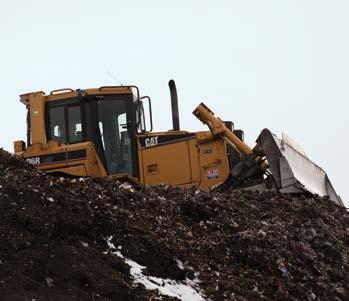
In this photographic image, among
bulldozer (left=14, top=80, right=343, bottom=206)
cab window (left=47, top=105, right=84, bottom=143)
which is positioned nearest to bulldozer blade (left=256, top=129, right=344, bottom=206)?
bulldozer (left=14, top=80, right=343, bottom=206)

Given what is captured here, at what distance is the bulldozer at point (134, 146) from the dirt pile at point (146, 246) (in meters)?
2.75

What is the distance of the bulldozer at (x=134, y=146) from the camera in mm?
12172

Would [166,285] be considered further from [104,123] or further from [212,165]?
[104,123]

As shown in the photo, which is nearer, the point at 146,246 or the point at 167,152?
the point at 146,246

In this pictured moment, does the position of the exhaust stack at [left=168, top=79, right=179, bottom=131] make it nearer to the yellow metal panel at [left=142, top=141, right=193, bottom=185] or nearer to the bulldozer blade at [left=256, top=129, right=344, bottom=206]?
the yellow metal panel at [left=142, top=141, right=193, bottom=185]

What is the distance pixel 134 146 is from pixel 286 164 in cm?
275

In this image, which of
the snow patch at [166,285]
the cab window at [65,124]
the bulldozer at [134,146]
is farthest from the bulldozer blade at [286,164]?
the snow patch at [166,285]

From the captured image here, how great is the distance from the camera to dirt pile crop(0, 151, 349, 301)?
6.03 metres

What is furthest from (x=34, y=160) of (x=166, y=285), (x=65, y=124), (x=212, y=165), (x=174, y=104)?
(x=166, y=285)

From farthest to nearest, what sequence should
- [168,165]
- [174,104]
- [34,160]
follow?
[174,104] < [168,165] < [34,160]

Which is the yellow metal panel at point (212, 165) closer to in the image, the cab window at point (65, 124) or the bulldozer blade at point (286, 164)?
the bulldozer blade at point (286, 164)

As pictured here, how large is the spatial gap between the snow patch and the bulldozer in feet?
17.4

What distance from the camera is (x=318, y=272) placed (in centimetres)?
780

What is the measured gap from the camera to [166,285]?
6.54 metres
